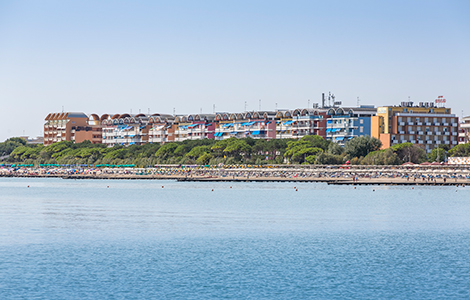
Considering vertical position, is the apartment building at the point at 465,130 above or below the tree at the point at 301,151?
above

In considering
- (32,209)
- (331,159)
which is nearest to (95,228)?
(32,209)

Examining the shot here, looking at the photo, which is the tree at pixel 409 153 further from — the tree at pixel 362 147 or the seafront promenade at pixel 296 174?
the seafront promenade at pixel 296 174

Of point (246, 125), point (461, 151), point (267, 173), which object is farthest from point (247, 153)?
point (461, 151)

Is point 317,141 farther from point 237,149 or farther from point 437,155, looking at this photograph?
point 437,155

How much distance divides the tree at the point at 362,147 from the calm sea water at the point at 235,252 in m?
54.3

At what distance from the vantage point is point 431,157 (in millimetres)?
119625

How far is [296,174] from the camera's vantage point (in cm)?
11225

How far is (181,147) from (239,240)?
353ft

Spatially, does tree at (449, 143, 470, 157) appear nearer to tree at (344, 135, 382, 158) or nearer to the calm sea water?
tree at (344, 135, 382, 158)

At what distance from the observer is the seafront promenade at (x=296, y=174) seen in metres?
95.9

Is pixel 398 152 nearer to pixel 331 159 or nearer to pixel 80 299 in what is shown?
pixel 331 159

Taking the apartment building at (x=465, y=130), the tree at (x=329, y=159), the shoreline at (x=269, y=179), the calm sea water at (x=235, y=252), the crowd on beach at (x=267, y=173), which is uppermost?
the apartment building at (x=465, y=130)

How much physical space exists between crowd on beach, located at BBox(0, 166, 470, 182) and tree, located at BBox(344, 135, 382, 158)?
7529 millimetres

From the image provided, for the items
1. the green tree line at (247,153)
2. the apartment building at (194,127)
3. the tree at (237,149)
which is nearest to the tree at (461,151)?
the green tree line at (247,153)
